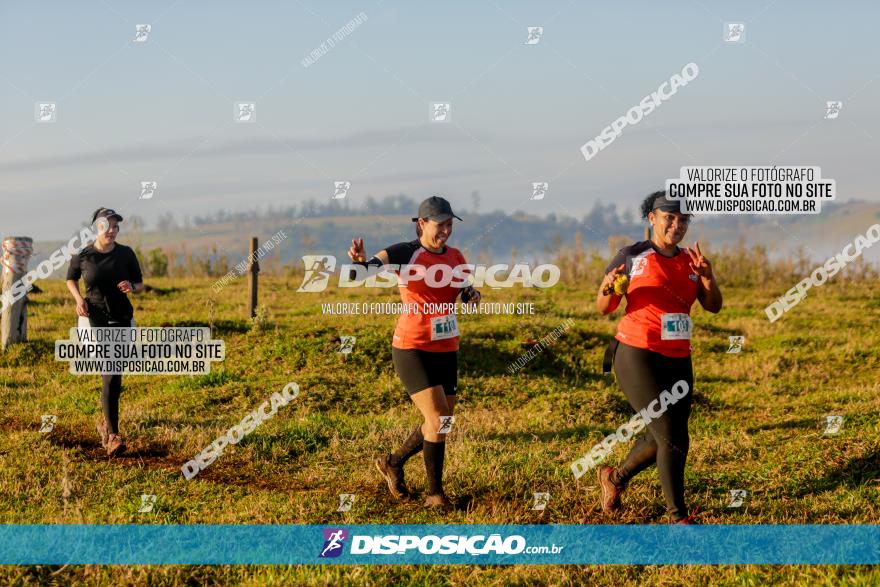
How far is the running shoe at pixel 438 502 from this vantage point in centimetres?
735

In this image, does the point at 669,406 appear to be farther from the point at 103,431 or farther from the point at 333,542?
the point at 103,431

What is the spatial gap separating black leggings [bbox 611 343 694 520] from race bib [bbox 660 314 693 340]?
17 centimetres

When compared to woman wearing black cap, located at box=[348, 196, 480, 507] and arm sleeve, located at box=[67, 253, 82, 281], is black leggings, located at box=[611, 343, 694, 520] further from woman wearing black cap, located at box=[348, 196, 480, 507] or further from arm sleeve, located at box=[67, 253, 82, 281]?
arm sleeve, located at box=[67, 253, 82, 281]

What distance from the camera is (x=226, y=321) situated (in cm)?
1505

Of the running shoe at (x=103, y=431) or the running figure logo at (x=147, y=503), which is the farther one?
the running shoe at (x=103, y=431)

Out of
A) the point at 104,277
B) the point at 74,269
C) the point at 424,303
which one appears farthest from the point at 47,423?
the point at 424,303

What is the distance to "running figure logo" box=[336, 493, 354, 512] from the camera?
735cm

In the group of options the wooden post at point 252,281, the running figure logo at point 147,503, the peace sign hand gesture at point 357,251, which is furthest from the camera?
the wooden post at point 252,281

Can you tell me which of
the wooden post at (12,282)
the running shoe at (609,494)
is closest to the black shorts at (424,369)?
the running shoe at (609,494)


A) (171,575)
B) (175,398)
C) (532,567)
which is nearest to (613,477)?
(532,567)

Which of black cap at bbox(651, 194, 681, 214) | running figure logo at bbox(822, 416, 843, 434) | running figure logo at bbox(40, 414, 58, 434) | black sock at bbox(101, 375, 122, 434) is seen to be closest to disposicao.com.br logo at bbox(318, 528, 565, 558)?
black cap at bbox(651, 194, 681, 214)

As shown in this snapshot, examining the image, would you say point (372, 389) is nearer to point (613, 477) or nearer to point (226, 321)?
point (226, 321)

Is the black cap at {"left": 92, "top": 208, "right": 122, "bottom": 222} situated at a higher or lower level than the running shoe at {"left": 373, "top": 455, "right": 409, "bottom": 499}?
higher

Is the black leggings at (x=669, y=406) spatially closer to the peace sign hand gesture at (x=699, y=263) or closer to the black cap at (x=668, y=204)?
the peace sign hand gesture at (x=699, y=263)
